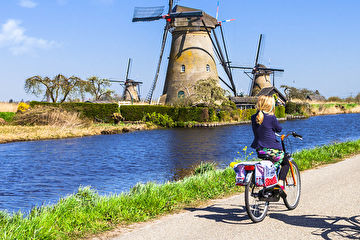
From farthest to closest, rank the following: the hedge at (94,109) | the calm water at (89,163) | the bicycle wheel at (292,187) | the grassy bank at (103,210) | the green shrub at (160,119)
Result: 1. the green shrub at (160,119)
2. the hedge at (94,109)
3. the calm water at (89,163)
4. the bicycle wheel at (292,187)
5. the grassy bank at (103,210)

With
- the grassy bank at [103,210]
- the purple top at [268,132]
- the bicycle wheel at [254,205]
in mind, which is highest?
the purple top at [268,132]

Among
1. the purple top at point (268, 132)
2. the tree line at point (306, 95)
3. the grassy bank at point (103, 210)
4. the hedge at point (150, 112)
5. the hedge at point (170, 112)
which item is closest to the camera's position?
the grassy bank at point (103, 210)

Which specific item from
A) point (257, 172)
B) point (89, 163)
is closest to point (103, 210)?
point (257, 172)

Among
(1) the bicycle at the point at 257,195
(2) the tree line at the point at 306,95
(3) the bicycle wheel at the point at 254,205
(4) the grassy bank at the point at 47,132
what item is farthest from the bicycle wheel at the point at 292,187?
(2) the tree line at the point at 306,95

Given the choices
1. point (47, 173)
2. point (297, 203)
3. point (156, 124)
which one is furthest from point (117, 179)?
point (156, 124)

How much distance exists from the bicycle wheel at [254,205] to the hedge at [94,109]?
29.0 meters

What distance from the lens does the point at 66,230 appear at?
477 cm

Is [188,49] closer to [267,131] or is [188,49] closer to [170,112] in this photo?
[170,112]

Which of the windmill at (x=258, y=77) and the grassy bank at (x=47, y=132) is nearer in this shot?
the grassy bank at (x=47, y=132)

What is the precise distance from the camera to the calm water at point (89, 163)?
10492 mm

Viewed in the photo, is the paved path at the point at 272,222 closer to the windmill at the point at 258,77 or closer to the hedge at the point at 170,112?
the hedge at the point at 170,112

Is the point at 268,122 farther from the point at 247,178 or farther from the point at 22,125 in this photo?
the point at 22,125

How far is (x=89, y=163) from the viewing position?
1552cm

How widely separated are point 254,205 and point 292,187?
99 centimetres
